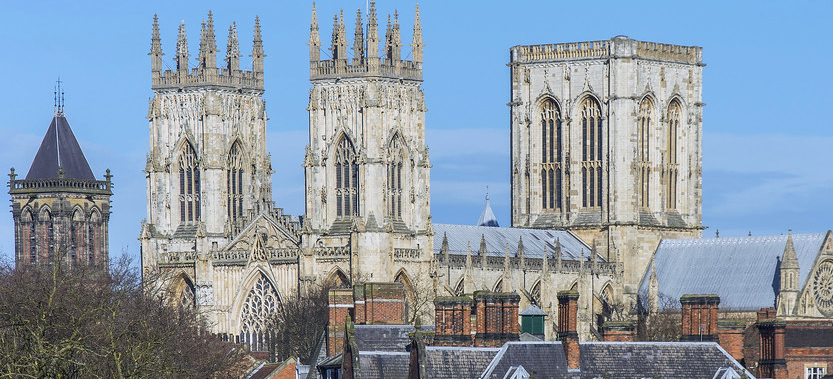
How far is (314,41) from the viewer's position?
4471 inches

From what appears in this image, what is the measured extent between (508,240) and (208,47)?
58.2 ft

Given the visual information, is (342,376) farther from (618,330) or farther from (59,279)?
(59,279)

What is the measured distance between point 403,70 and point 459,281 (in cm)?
1018

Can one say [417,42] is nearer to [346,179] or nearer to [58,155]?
[346,179]

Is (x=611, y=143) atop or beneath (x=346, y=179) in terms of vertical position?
atop

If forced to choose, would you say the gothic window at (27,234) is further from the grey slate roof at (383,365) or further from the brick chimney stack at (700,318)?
the grey slate roof at (383,365)

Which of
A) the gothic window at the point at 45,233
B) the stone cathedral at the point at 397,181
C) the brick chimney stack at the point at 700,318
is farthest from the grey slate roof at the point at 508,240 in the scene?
the brick chimney stack at the point at 700,318

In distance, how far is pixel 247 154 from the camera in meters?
119

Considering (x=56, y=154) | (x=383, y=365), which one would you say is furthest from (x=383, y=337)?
(x=56, y=154)

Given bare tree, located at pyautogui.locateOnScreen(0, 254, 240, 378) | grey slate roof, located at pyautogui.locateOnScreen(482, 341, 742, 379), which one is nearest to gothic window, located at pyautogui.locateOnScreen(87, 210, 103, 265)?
bare tree, located at pyautogui.locateOnScreen(0, 254, 240, 378)

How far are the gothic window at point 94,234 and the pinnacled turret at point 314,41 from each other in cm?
4089

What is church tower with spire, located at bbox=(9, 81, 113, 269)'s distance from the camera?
488 ft

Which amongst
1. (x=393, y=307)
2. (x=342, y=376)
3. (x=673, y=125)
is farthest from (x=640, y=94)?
(x=342, y=376)

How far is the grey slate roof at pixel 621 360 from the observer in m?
57.3
